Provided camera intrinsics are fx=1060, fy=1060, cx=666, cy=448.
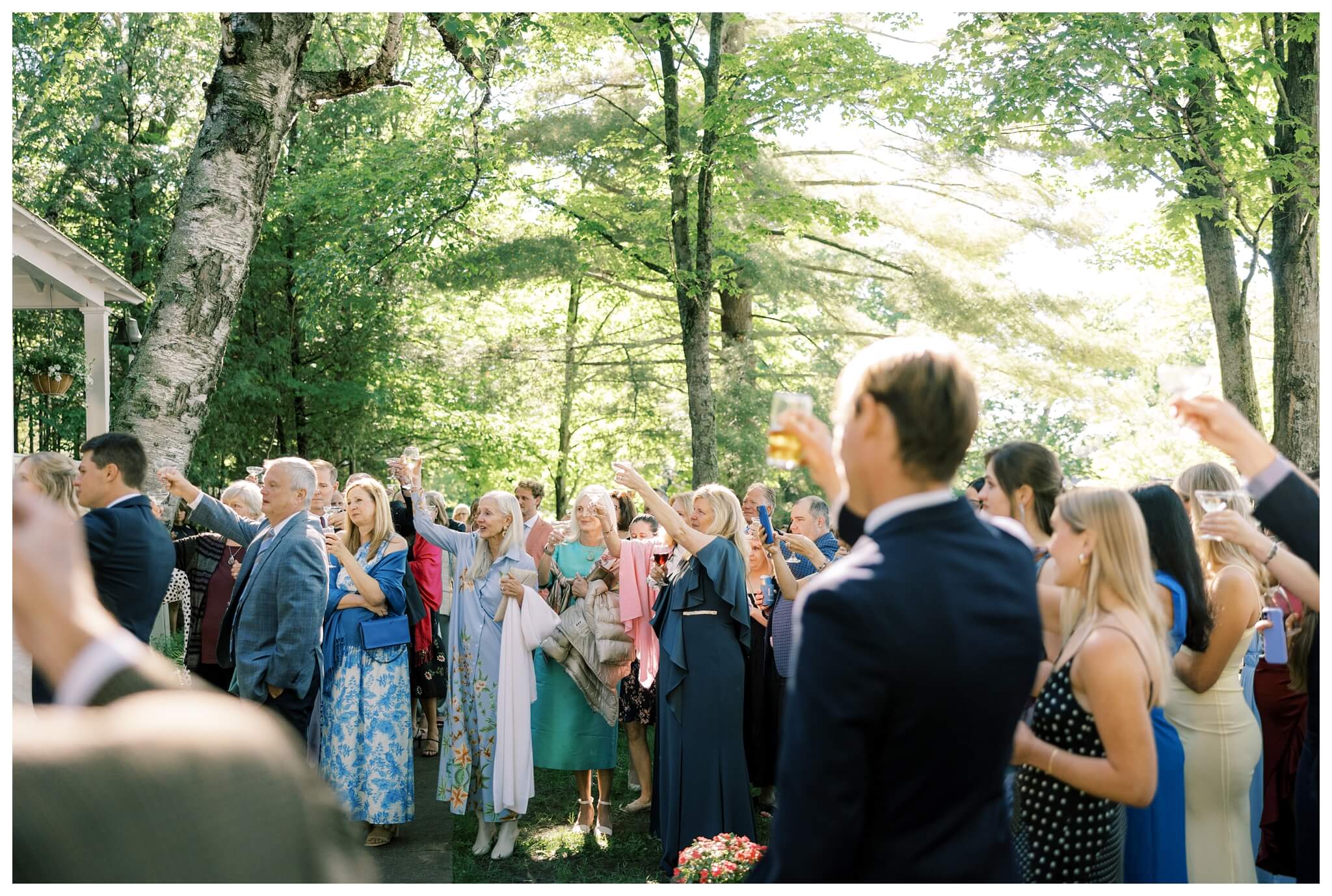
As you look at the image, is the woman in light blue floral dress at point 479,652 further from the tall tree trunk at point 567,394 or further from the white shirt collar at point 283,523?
the tall tree trunk at point 567,394

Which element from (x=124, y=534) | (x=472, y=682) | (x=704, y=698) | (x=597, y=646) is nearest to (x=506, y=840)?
(x=472, y=682)

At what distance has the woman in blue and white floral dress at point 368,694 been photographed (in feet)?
20.8

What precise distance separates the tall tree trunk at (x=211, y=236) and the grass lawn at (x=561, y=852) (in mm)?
3577

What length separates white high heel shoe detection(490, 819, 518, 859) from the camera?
20.7 ft

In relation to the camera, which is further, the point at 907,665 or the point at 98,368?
the point at 98,368

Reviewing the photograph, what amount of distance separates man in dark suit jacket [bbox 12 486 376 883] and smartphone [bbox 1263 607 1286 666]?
359 cm

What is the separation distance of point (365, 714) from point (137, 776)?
206 inches

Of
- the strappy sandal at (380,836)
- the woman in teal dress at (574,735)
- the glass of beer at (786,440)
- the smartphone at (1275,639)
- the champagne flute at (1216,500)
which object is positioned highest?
the glass of beer at (786,440)

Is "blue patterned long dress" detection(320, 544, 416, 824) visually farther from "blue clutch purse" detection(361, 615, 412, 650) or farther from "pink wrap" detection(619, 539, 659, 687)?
"pink wrap" detection(619, 539, 659, 687)

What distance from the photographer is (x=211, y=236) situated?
25.0 feet

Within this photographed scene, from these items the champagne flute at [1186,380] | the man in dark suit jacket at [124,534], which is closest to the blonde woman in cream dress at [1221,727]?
the champagne flute at [1186,380]

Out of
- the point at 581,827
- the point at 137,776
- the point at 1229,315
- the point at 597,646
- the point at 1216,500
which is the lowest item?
the point at 581,827

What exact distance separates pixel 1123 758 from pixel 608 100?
52.6 ft

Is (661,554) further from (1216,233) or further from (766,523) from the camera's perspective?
(1216,233)
